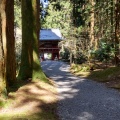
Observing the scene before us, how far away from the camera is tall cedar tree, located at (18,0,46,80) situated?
48.7ft

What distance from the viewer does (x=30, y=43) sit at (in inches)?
595

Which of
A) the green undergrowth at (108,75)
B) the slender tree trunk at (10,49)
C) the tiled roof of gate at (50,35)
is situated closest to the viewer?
the slender tree trunk at (10,49)

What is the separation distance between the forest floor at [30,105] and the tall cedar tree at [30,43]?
2.26m

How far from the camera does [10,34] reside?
12.2 metres

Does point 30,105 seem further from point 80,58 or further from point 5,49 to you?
point 80,58

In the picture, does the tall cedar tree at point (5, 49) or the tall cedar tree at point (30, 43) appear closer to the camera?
the tall cedar tree at point (5, 49)

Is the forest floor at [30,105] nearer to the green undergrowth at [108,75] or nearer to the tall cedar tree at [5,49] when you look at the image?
the tall cedar tree at [5,49]

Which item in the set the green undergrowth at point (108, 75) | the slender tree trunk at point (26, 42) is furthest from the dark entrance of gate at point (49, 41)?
the slender tree trunk at point (26, 42)

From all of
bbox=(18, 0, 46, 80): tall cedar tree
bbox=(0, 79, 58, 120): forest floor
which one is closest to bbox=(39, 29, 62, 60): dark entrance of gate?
bbox=(18, 0, 46, 80): tall cedar tree

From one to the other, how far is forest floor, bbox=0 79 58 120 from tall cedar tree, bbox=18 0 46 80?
7.43ft

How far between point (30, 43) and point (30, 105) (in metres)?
5.86

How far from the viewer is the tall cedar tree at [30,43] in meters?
14.8

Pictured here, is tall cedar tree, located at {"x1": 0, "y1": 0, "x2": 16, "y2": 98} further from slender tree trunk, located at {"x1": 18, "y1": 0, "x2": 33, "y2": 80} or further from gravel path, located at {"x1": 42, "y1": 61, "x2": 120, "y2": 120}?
slender tree trunk, located at {"x1": 18, "y1": 0, "x2": 33, "y2": 80}

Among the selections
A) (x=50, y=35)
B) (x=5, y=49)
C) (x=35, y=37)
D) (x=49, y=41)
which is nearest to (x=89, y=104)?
(x=5, y=49)
